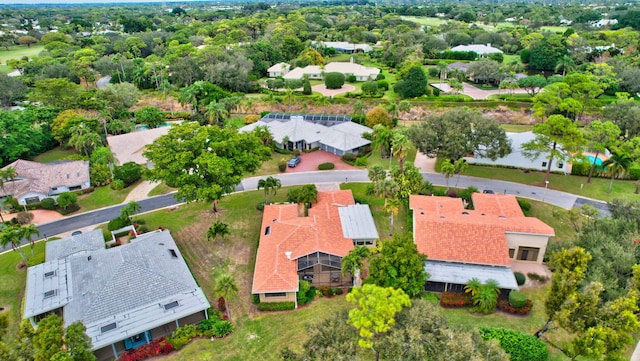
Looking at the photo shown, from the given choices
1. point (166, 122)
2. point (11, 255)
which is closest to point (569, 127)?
point (11, 255)

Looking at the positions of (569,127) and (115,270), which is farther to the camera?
(569,127)

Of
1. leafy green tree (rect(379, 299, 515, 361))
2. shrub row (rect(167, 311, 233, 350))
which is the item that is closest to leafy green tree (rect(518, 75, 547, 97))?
leafy green tree (rect(379, 299, 515, 361))

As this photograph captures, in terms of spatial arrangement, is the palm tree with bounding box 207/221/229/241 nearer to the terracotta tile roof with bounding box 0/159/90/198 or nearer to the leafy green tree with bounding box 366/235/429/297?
the leafy green tree with bounding box 366/235/429/297

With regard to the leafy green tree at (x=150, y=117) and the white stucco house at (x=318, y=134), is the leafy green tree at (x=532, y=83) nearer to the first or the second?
the white stucco house at (x=318, y=134)

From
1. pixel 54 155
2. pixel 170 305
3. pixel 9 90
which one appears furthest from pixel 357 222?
pixel 9 90

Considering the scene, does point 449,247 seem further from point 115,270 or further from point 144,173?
point 144,173
